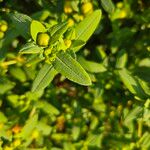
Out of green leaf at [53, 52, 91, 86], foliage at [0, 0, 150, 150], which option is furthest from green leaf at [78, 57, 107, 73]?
green leaf at [53, 52, 91, 86]

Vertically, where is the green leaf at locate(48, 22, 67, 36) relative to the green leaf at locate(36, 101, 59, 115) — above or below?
above

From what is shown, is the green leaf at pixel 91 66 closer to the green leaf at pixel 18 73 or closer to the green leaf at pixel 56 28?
the green leaf at pixel 18 73

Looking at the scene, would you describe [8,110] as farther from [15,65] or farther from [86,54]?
[86,54]

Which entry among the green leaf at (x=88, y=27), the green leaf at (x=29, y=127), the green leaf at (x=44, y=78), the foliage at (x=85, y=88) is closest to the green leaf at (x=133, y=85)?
the foliage at (x=85, y=88)

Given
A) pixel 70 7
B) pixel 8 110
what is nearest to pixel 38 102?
pixel 8 110

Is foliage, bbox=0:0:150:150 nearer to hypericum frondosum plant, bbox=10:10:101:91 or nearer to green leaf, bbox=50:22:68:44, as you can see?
hypericum frondosum plant, bbox=10:10:101:91

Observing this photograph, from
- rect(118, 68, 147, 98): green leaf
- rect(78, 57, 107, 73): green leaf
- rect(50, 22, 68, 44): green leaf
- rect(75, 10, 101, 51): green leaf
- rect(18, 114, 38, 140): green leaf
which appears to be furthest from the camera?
rect(18, 114, 38, 140): green leaf
